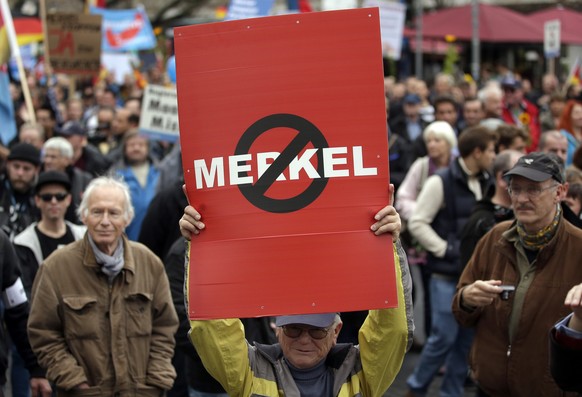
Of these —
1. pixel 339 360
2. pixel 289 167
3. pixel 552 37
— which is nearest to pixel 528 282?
pixel 339 360

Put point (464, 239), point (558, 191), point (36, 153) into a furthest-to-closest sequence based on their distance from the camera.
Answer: point (36, 153) → point (464, 239) → point (558, 191)

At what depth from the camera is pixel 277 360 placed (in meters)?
3.78

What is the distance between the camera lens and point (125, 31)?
22.1 metres

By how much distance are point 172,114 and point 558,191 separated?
5848 millimetres

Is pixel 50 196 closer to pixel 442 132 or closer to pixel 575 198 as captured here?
pixel 575 198

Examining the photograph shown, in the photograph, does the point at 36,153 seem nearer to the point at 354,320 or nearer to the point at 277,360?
the point at 354,320

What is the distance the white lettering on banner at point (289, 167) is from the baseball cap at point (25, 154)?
15.2ft

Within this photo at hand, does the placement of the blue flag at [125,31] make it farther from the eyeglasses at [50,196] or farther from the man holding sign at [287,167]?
the man holding sign at [287,167]

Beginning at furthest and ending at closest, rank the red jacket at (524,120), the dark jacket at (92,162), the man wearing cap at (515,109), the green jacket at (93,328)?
the man wearing cap at (515,109), the red jacket at (524,120), the dark jacket at (92,162), the green jacket at (93,328)

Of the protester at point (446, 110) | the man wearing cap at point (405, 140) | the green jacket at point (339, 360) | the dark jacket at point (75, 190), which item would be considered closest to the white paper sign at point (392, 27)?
the man wearing cap at point (405, 140)

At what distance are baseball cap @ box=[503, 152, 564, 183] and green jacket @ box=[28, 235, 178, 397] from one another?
1928mm

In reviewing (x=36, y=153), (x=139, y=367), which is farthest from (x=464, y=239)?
(x=36, y=153)

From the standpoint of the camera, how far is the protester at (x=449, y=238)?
7.55 m

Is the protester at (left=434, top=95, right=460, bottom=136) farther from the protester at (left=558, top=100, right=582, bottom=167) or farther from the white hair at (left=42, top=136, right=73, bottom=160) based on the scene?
the white hair at (left=42, top=136, right=73, bottom=160)
